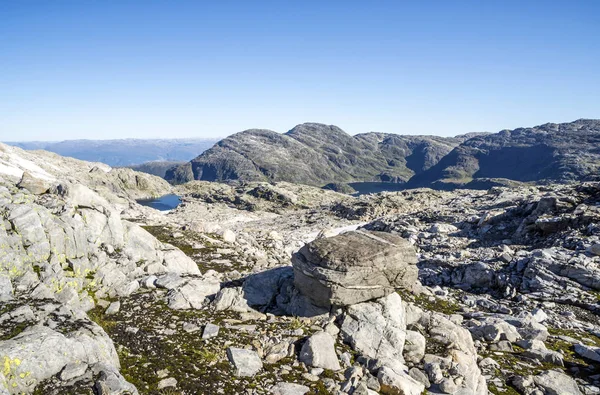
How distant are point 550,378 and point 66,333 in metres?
14.2

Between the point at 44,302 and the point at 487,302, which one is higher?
the point at 44,302

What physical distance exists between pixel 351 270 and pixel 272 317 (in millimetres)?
3537

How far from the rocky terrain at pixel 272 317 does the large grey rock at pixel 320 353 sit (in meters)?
0.04

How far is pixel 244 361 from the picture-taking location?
923 cm

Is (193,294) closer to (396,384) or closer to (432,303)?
(396,384)

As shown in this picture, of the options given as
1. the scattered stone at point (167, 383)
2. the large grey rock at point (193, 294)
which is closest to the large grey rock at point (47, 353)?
the scattered stone at point (167, 383)

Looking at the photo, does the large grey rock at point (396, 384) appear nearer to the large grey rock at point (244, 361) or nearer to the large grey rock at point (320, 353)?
the large grey rock at point (320, 353)

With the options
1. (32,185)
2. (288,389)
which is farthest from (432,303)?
(32,185)

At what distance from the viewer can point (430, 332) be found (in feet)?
39.3

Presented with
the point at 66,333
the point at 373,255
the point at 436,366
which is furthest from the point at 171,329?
the point at 436,366

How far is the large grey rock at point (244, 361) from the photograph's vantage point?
8881 millimetres

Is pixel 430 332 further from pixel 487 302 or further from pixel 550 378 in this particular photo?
pixel 487 302

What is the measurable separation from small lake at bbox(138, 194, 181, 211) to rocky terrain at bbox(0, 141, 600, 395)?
12072 centimetres

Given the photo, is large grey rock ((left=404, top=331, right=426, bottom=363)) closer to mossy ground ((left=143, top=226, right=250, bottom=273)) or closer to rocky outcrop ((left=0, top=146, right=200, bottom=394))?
rocky outcrop ((left=0, top=146, right=200, bottom=394))
